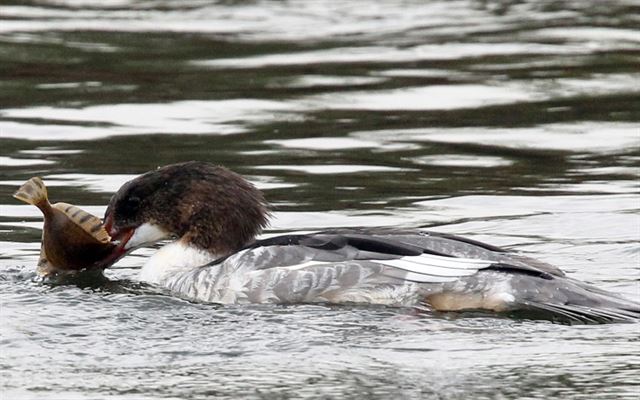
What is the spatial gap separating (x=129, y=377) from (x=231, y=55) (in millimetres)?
9774

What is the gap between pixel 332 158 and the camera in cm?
1247

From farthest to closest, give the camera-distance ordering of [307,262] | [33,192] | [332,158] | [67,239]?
[332,158], [67,239], [33,192], [307,262]

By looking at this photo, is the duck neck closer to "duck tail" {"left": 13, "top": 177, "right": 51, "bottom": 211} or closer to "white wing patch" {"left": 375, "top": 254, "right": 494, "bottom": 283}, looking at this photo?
"duck tail" {"left": 13, "top": 177, "right": 51, "bottom": 211}

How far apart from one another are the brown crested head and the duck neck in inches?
1.5

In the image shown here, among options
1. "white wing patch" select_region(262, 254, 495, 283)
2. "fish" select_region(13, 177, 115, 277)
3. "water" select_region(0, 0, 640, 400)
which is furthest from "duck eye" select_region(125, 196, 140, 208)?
"white wing patch" select_region(262, 254, 495, 283)

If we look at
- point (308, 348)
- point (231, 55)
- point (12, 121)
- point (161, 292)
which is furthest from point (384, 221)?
point (231, 55)

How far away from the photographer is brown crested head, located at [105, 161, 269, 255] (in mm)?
8828

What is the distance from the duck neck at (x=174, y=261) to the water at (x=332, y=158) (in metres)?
0.12

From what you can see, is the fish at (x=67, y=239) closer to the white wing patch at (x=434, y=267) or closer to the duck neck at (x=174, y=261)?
the duck neck at (x=174, y=261)

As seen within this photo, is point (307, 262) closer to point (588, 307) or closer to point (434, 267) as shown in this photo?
point (434, 267)

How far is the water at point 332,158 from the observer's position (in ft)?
23.2

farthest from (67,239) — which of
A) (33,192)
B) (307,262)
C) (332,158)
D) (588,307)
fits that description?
(332,158)

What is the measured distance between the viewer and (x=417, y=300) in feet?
26.3

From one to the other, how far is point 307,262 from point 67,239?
1437 millimetres
